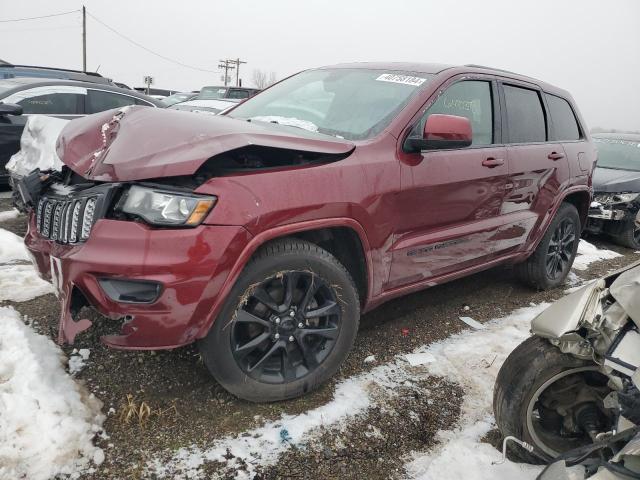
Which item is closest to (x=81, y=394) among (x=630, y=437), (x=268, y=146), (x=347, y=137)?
(x=268, y=146)

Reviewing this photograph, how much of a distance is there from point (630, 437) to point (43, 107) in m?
6.64

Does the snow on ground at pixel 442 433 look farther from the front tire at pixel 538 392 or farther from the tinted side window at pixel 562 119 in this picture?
the tinted side window at pixel 562 119

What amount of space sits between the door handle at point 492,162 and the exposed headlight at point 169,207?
1.96 metres

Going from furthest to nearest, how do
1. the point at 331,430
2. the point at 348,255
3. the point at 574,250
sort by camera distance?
the point at 574,250, the point at 348,255, the point at 331,430

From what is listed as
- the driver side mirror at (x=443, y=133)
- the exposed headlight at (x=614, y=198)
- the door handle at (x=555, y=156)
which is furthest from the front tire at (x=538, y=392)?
the exposed headlight at (x=614, y=198)

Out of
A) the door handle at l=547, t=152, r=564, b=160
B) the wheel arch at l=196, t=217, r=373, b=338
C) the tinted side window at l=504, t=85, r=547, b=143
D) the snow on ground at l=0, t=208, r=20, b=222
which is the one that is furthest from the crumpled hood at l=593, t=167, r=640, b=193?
the snow on ground at l=0, t=208, r=20, b=222

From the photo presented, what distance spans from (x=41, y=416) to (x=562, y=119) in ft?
14.4

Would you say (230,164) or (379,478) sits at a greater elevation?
(230,164)

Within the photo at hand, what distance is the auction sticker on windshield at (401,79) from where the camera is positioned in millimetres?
3008

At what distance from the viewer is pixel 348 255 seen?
2.66 metres

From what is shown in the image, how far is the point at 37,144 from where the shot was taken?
13.5 ft

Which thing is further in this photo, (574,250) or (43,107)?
(43,107)

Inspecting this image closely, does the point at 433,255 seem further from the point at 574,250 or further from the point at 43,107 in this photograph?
the point at 43,107

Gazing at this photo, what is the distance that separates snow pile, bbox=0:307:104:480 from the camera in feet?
6.49
